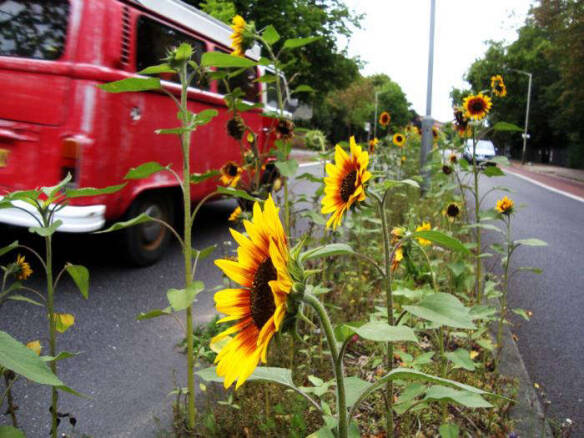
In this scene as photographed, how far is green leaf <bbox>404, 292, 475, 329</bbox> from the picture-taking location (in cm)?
102

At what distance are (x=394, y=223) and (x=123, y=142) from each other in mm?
2993

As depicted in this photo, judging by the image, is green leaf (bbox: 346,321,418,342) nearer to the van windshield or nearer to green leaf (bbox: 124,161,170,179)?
green leaf (bbox: 124,161,170,179)

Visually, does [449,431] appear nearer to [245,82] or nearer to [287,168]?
[287,168]

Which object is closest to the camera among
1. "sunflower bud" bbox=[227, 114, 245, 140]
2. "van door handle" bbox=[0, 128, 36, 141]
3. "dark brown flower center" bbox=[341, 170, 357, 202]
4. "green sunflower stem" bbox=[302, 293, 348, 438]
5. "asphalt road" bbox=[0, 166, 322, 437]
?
"green sunflower stem" bbox=[302, 293, 348, 438]

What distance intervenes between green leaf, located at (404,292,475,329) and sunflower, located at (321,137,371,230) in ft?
1.67

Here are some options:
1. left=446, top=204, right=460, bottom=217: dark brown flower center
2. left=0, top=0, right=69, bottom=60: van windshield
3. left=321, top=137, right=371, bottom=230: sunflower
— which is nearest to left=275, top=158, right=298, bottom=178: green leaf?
left=321, top=137, right=371, bottom=230: sunflower

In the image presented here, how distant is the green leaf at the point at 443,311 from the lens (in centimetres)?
102

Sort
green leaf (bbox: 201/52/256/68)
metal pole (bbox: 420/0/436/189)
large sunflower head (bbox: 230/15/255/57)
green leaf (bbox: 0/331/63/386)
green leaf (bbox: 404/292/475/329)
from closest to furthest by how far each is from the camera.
→ green leaf (bbox: 0/331/63/386), green leaf (bbox: 404/292/475/329), green leaf (bbox: 201/52/256/68), large sunflower head (bbox: 230/15/255/57), metal pole (bbox: 420/0/436/189)

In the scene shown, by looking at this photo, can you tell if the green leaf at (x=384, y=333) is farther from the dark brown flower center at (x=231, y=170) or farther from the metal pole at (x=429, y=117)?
the metal pole at (x=429, y=117)

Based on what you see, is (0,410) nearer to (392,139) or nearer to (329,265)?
(329,265)

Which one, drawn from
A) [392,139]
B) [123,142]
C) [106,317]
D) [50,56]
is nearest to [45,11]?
[50,56]

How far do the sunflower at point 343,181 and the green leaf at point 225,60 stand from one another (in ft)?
1.46

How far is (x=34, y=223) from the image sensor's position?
3754mm

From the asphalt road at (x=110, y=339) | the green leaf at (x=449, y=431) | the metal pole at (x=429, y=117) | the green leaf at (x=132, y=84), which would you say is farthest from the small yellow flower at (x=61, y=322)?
the metal pole at (x=429, y=117)
